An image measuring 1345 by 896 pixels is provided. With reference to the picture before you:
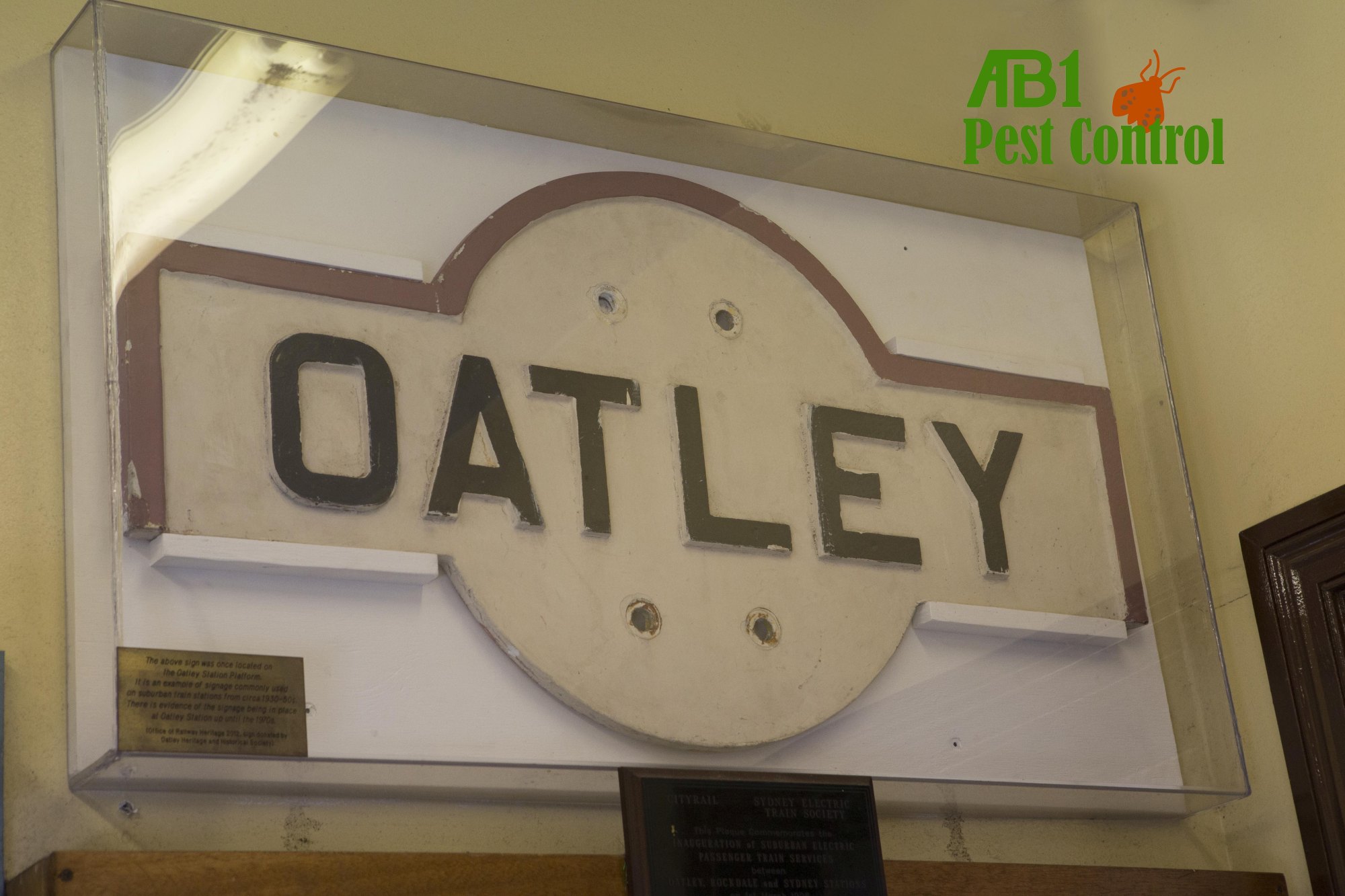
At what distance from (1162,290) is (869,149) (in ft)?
1.83

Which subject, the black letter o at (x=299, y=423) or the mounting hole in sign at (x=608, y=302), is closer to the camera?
the black letter o at (x=299, y=423)

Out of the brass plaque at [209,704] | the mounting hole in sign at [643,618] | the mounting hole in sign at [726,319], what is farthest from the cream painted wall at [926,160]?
the mounting hole in sign at [726,319]

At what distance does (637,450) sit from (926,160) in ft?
2.98

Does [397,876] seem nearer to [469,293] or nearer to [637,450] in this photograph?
[637,450]

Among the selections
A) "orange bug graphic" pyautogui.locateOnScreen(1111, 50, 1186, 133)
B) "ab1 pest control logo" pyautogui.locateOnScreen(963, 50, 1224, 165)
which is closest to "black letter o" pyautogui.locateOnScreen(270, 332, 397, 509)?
"ab1 pest control logo" pyautogui.locateOnScreen(963, 50, 1224, 165)

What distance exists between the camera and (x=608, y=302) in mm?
2182

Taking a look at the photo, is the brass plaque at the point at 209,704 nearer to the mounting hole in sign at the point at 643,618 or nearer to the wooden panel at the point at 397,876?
the wooden panel at the point at 397,876

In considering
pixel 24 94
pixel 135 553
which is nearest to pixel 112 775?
pixel 135 553

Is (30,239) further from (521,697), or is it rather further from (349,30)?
(521,697)

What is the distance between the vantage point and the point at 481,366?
2043 millimetres

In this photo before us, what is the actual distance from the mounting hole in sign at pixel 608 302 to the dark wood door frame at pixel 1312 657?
1050 millimetres

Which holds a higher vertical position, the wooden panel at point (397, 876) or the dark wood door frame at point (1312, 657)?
the dark wood door frame at point (1312, 657)

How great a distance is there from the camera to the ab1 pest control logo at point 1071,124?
2.72 m

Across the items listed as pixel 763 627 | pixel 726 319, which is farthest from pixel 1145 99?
pixel 763 627
